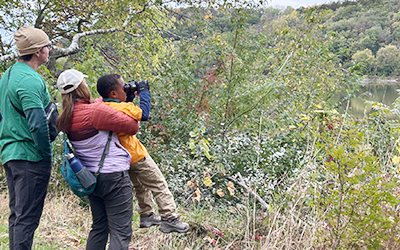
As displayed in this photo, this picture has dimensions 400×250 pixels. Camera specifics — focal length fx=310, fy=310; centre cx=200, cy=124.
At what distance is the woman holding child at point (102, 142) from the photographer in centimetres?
216

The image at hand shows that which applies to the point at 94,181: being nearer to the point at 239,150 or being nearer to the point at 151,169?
the point at 151,169

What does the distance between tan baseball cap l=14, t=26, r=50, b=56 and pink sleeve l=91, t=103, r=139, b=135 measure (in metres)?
0.65

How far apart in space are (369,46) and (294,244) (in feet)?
198

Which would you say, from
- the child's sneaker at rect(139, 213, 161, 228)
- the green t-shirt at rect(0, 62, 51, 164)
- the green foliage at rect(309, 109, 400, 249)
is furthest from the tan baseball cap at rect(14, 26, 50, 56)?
the green foliage at rect(309, 109, 400, 249)

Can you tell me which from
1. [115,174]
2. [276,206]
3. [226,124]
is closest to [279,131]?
[226,124]

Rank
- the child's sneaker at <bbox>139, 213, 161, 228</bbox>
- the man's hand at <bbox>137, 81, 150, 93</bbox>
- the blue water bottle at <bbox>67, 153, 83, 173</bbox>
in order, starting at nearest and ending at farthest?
1. the blue water bottle at <bbox>67, 153, 83, 173</bbox>
2. the man's hand at <bbox>137, 81, 150, 93</bbox>
3. the child's sneaker at <bbox>139, 213, 161, 228</bbox>

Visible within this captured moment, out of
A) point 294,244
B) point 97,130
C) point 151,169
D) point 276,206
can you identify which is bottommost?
point 294,244

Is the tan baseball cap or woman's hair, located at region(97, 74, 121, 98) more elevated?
the tan baseball cap

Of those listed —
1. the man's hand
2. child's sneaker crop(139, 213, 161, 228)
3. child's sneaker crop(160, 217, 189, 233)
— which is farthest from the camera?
child's sneaker crop(139, 213, 161, 228)

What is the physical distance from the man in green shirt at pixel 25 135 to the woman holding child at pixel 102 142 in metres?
0.18

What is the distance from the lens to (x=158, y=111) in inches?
225

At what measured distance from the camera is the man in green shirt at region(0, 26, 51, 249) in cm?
215

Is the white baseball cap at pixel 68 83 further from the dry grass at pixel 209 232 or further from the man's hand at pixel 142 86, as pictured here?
the dry grass at pixel 209 232

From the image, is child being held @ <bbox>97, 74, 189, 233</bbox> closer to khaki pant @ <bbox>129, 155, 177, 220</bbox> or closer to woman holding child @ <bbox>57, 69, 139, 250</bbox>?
khaki pant @ <bbox>129, 155, 177, 220</bbox>
